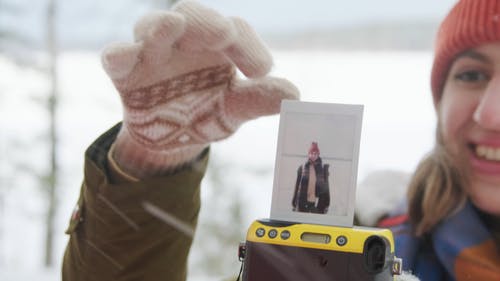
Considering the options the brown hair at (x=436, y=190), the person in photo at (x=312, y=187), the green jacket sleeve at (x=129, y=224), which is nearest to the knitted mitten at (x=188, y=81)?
the green jacket sleeve at (x=129, y=224)

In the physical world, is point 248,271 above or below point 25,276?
above

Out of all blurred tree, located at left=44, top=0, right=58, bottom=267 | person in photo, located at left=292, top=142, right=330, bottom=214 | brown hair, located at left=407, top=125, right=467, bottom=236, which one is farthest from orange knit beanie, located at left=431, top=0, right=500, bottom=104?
blurred tree, located at left=44, top=0, right=58, bottom=267

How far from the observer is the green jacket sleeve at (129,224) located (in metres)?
0.72

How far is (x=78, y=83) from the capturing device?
114 cm

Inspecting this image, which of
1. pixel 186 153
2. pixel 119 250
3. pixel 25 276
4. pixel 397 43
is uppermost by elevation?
pixel 397 43

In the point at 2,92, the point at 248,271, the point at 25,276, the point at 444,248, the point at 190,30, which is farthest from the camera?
the point at 2,92

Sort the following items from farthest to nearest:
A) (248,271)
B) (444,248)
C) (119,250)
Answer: (444,248)
(119,250)
(248,271)

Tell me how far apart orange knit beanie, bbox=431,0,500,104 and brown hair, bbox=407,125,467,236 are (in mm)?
109

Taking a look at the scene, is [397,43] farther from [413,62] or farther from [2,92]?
[2,92]

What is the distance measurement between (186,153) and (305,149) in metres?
0.26

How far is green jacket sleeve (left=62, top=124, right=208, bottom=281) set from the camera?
72cm

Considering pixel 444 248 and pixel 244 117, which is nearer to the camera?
pixel 244 117

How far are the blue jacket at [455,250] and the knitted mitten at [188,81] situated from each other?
33 cm

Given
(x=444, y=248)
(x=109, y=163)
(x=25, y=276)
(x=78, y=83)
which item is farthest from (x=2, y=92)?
(x=444, y=248)
